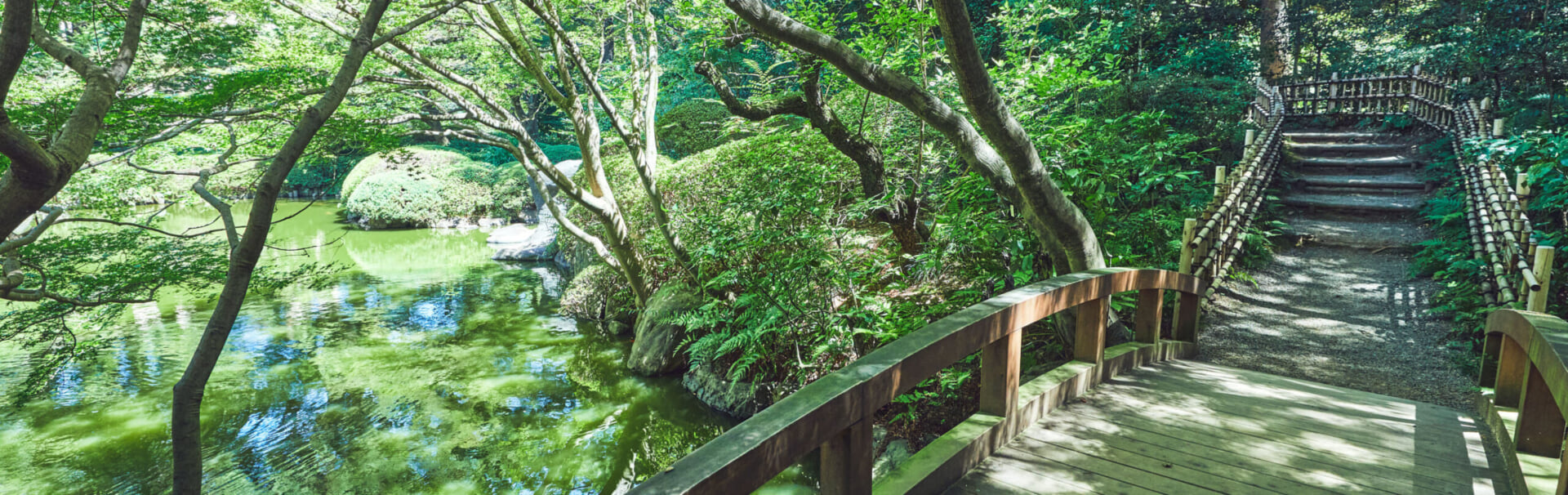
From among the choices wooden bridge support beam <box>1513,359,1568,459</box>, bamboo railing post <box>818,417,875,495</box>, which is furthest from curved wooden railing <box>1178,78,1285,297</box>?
bamboo railing post <box>818,417,875,495</box>

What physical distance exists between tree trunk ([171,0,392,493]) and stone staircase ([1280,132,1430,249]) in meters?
10.5

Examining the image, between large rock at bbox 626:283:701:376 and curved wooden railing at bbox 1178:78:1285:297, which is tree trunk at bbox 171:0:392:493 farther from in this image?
curved wooden railing at bbox 1178:78:1285:297

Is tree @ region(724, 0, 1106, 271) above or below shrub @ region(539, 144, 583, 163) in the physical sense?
below

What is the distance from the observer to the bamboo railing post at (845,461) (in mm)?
1985

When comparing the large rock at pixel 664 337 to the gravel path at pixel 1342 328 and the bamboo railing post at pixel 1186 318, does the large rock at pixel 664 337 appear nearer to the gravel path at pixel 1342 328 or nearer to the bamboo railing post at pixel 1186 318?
the bamboo railing post at pixel 1186 318

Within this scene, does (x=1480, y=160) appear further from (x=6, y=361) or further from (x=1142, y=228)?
(x=6, y=361)

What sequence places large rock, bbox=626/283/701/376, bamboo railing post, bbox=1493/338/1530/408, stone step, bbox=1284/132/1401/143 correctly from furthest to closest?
1. stone step, bbox=1284/132/1401/143
2. large rock, bbox=626/283/701/376
3. bamboo railing post, bbox=1493/338/1530/408

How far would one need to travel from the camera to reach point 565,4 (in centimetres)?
906

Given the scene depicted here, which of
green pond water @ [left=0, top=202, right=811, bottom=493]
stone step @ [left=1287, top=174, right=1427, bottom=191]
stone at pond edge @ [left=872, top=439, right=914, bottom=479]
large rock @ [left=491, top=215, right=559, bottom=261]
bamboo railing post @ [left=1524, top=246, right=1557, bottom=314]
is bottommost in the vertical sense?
green pond water @ [left=0, top=202, right=811, bottom=493]

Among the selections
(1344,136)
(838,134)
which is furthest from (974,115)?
(1344,136)

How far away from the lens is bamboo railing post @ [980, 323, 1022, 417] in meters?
2.78

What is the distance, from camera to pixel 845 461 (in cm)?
201

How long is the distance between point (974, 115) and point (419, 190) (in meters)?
19.7

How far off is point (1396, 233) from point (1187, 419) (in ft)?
26.1
